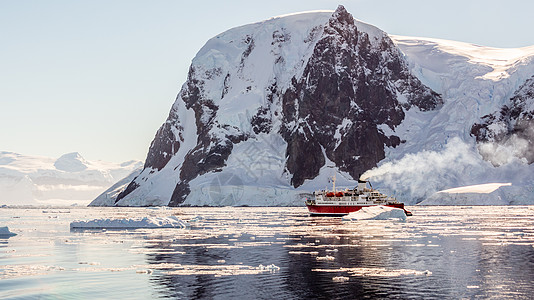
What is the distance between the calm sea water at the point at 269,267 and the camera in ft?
107

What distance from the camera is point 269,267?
4100 centimetres

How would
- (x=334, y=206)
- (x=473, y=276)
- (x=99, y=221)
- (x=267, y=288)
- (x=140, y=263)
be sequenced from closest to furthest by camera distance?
(x=267, y=288)
(x=473, y=276)
(x=140, y=263)
(x=99, y=221)
(x=334, y=206)

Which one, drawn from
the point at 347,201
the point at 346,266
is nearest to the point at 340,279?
the point at 346,266

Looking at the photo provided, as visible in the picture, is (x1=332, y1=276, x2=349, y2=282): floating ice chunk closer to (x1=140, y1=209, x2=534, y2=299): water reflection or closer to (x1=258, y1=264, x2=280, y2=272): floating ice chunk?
(x1=140, y1=209, x2=534, y2=299): water reflection

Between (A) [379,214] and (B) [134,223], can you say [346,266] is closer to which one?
(B) [134,223]

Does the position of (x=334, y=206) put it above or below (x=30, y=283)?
below

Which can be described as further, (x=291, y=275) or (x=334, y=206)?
(x=334, y=206)

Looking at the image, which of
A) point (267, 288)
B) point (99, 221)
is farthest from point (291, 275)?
point (99, 221)

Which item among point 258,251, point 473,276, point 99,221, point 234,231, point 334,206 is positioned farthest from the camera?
point 334,206

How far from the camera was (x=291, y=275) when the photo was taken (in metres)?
38.1

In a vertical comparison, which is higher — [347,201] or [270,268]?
[270,268]

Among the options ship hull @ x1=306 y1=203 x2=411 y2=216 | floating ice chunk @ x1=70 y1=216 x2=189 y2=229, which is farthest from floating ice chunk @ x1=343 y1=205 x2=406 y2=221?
floating ice chunk @ x1=70 y1=216 x2=189 y2=229

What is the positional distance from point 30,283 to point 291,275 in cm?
1409

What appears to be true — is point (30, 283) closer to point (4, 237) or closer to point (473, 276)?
Answer: point (473, 276)
